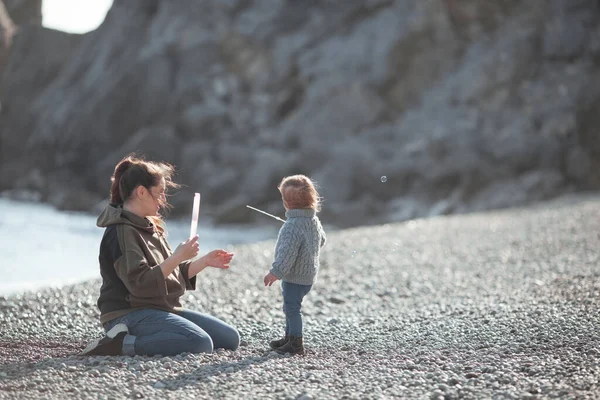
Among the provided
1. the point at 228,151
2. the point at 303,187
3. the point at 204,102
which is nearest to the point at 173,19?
the point at 204,102

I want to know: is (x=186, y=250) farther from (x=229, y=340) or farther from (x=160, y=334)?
(x=229, y=340)

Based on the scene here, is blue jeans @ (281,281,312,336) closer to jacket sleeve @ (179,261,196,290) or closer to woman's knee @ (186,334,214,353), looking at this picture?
woman's knee @ (186,334,214,353)

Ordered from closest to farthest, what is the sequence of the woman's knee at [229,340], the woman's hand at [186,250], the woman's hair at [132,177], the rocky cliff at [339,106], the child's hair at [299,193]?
the woman's hand at [186,250]
the woman's hair at [132,177]
the child's hair at [299,193]
the woman's knee at [229,340]
the rocky cliff at [339,106]

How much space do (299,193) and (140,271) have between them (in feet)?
4.66

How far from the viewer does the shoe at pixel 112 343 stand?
5789 mm

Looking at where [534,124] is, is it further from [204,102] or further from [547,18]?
[204,102]

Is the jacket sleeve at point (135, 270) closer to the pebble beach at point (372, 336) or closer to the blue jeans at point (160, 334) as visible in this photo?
the blue jeans at point (160, 334)

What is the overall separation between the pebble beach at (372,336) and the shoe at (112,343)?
199mm

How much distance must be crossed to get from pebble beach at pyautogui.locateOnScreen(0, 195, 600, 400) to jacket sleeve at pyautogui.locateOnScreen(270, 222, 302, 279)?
74 centimetres

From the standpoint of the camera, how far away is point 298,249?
5.94m

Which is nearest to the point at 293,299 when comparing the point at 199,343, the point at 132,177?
the point at 199,343

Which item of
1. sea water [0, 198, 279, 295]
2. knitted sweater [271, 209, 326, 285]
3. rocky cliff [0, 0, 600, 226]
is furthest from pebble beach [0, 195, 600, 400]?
rocky cliff [0, 0, 600, 226]

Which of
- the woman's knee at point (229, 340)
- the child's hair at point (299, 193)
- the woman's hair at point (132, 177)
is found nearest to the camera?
the woman's hair at point (132, 177)

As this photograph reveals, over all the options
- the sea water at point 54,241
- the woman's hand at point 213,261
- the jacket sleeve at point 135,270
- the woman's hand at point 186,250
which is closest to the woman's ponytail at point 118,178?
the jacket sleeve at point 135,270
